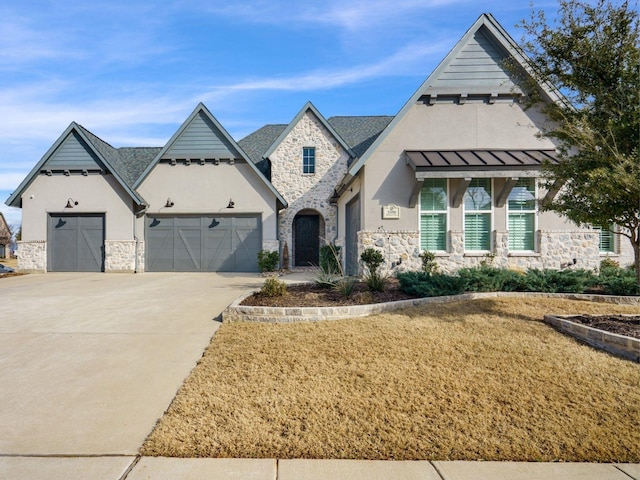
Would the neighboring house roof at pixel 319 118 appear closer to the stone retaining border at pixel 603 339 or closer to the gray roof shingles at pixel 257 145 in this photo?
the gray roof shingles at pixel 257 145

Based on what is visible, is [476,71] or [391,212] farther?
[476,71]

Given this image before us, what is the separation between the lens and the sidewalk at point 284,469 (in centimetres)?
261

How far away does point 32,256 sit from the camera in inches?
Answer: 634

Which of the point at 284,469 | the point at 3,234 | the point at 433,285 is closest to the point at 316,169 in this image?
the point at 433,285

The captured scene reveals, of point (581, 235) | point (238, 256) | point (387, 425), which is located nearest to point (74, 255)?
point (238, 256)

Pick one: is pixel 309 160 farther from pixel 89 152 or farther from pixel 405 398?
pixel 405 398

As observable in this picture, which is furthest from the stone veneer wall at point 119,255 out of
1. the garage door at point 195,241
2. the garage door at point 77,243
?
the garage door at point 195,241

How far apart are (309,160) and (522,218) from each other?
10.4 metres

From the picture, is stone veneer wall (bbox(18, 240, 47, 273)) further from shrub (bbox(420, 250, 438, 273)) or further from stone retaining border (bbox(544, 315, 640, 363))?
stone retaining border (bbox(544, 315, 640, 363))

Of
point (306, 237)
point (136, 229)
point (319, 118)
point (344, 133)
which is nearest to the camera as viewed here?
point (136, 229)

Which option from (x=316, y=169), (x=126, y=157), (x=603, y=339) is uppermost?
(x=126, y=157)

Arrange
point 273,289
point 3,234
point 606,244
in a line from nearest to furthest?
point 273,289 → point 606,244 → point 3,234

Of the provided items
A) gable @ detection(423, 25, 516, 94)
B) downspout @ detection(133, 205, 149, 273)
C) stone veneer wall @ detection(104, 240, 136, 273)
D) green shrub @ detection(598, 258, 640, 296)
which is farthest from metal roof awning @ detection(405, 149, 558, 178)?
stone veneer wall @ detection(104, 240, 136, 273)

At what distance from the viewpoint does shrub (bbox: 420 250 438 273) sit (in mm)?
11305
